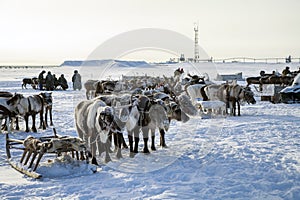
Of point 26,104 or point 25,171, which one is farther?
point 26,104

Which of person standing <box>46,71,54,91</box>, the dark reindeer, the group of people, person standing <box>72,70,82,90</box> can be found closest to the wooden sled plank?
the dark reindeer

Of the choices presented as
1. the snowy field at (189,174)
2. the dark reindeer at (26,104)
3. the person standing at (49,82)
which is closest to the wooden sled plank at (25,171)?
the snowy field at (189,174)

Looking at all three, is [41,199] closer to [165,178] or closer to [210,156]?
[165,178]

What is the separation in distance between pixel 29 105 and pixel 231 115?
8.29 m

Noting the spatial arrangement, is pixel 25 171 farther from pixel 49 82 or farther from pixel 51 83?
pixel 51 83

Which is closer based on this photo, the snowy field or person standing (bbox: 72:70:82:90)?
the snowy field

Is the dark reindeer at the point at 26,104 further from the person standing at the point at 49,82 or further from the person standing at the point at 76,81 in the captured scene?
the person standing at the point at 49,82

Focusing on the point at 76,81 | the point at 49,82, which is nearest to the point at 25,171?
the point at 76,81

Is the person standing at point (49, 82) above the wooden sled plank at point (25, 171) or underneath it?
above

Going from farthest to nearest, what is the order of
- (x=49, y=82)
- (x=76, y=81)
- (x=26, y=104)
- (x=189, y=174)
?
1. (x=49, y=82)
2. (x=76, y=81)
3. (x=26, y=104)
4. (x=189, y=174)

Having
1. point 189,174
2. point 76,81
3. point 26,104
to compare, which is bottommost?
point 189,174

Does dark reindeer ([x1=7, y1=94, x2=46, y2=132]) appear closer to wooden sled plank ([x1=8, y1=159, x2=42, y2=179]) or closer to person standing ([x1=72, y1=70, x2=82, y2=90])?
wooden sled plank ([x1=8, y1=159, x2=42, y2=179])

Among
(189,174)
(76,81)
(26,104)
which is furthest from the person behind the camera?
(76,81)

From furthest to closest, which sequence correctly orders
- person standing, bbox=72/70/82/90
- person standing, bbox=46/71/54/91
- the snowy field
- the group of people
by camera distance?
person standing, bbox=46/71/54/91 → the group of people → person standing, bbox=72/70/82/90 → the snowy field
